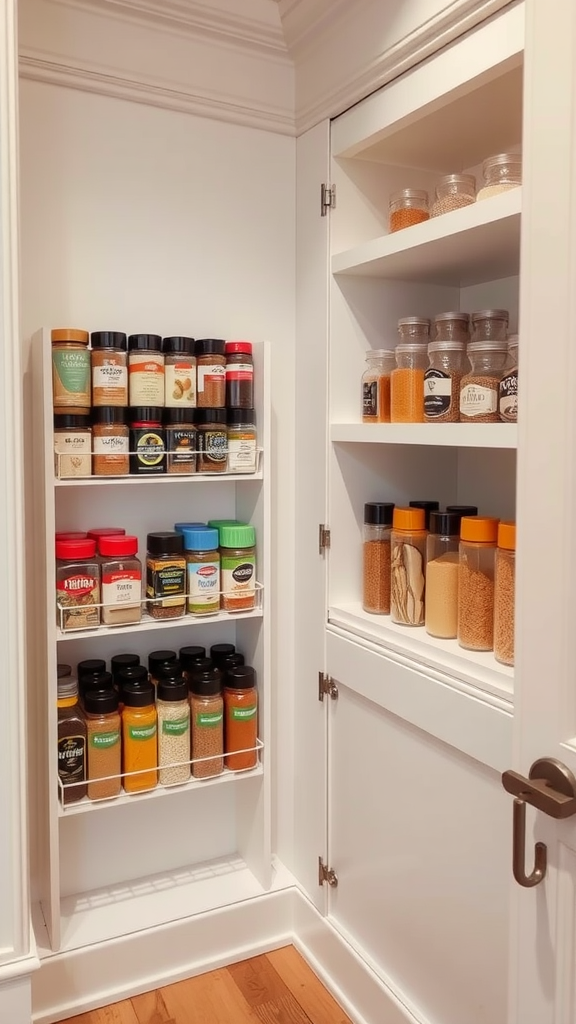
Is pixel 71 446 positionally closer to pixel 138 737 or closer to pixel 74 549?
pixel 74 549

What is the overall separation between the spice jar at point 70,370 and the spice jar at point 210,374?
9.8 inches

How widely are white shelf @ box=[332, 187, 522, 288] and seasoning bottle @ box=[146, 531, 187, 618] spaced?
72cm

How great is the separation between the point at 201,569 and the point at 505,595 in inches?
→ 27.4

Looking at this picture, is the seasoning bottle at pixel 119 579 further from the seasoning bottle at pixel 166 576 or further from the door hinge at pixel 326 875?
the door hinge at pixel 326 875

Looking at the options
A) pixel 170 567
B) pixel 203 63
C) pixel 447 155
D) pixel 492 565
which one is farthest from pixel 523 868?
pixel 203 63

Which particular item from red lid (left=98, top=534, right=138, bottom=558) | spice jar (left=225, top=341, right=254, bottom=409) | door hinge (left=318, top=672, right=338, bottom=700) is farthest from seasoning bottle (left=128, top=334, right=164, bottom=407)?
door hinge (left=318, top=672, right=338, bottom=700)

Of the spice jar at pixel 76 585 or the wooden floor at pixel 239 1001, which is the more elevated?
the spice jar at pixel 76 585

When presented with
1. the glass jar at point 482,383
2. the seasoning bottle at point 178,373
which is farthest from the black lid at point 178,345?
the glass jar at point 482,383

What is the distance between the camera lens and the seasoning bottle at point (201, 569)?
1736mm

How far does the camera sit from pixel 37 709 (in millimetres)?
1706

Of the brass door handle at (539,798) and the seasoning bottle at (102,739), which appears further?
the seasoning bottle at (102,739)

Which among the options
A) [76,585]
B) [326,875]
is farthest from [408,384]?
[326,875]

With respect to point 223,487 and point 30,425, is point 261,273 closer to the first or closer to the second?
point 223,487

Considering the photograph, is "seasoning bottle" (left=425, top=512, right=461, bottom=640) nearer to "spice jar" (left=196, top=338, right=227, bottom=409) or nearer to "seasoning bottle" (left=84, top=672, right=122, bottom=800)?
"spice jar" (left=196, top=338, right=227, bottom=409)
